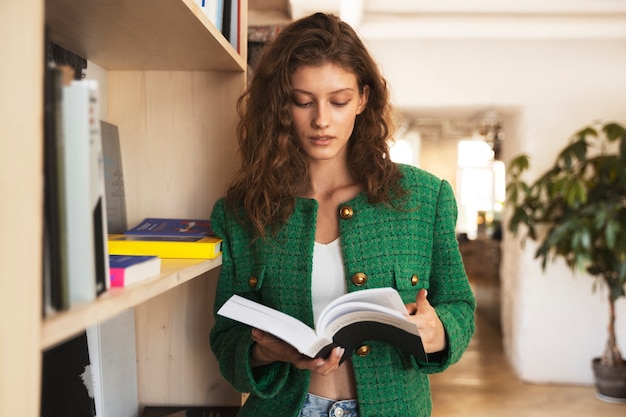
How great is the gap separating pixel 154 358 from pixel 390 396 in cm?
60

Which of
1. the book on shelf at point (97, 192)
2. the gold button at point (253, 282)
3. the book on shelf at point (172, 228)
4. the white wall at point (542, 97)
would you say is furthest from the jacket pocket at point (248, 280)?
the white wall at point (542, 97)

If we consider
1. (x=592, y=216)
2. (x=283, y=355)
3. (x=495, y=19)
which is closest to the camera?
(x=283, y=355)

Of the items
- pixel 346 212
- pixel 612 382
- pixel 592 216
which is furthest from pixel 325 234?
pixel 612 382

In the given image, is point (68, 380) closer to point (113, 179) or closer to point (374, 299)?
point (113, 179)

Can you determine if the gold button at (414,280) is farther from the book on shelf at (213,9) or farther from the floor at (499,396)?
the floor at (499,396)

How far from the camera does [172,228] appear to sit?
1.24 meters

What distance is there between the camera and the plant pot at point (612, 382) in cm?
395

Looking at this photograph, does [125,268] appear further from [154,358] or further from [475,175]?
[475,175]

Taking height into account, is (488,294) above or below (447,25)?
below

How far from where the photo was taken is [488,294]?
7934 millimetres

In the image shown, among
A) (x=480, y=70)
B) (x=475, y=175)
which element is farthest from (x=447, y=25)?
(x=475, y=175)

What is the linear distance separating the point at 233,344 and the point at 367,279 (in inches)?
12.1

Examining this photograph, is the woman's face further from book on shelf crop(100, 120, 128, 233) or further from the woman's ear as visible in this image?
book on shelf crop(100, 120, 128, 233)

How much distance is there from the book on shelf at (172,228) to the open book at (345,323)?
0.28 metres
